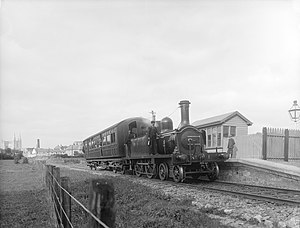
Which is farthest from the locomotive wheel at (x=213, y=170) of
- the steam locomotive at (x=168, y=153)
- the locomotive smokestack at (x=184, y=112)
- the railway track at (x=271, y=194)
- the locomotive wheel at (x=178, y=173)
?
the locomotive smokestack at (x=184, y=112)

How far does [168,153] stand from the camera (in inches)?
549

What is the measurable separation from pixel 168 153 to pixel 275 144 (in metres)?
6.04

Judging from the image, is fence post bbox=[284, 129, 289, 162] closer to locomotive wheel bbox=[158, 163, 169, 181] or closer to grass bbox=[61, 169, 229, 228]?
locomotive wheel bbox=[158, 163, 169, 181]

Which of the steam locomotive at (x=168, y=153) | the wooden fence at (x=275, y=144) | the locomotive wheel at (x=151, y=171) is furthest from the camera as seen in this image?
the wooden fence at (x=275, y=144)

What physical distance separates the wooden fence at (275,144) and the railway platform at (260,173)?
2.60 m

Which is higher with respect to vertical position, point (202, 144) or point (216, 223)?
point (202, 144)

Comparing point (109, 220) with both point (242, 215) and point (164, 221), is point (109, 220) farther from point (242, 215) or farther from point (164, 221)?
point (242, 215)

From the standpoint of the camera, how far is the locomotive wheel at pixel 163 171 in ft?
44.6

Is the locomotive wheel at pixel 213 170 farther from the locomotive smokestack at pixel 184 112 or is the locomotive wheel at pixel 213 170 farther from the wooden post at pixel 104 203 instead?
the wooden post at pixel 104 203

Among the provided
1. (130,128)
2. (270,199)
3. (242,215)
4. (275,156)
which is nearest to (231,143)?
(275,156)

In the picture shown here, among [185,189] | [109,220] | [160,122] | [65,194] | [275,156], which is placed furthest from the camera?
[160,122]

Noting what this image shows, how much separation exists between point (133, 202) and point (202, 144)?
6.73 metres

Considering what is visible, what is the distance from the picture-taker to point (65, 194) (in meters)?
4.66

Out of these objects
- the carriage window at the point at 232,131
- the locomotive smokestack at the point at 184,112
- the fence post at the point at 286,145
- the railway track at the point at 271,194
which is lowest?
the railway track at the point at 271,194
